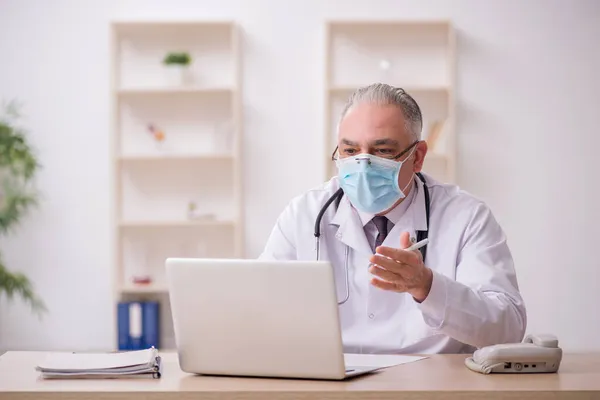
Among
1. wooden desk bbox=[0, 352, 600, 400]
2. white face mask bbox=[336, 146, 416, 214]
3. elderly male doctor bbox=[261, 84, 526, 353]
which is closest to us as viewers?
wooden desk bbox=[0, 352, 600, 400]

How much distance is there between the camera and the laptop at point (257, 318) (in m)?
1.54

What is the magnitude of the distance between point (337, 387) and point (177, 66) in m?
3.49

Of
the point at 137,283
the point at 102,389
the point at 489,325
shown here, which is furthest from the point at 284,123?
the point at 102,389

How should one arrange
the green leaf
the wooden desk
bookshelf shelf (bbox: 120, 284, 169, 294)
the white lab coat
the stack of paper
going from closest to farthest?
the wooden desk → the stack of paper → the white lab coat → the green leaf → bookshelf shelf (bbox: 120, 284, 169, 294)

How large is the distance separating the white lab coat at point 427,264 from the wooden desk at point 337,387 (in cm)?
24

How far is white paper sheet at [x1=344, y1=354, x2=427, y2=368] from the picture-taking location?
1736 mm

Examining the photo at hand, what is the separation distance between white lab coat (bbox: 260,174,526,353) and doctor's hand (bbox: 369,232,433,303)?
174 millimetres

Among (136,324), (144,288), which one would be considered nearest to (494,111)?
(144,288)

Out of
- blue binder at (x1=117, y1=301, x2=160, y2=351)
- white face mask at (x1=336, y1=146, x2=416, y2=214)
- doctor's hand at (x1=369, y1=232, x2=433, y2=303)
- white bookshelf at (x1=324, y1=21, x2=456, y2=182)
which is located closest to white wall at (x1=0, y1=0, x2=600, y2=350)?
white bookshelf at (x1=324, y1=21, x2=456, y2=182)

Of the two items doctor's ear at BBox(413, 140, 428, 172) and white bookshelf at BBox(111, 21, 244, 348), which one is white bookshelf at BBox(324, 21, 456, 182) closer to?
white bookshelf at BBox(111, 21, 244, 348)

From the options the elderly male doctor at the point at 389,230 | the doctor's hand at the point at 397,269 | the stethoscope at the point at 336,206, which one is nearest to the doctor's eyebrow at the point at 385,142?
the elderly male doctor at the point at 389,230

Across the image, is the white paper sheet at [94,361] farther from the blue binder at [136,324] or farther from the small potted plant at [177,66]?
the small potted plant at [177,66]

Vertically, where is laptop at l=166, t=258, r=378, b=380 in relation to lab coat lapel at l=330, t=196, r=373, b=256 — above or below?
below

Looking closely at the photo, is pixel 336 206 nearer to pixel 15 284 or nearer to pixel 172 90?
pixel 172 90
